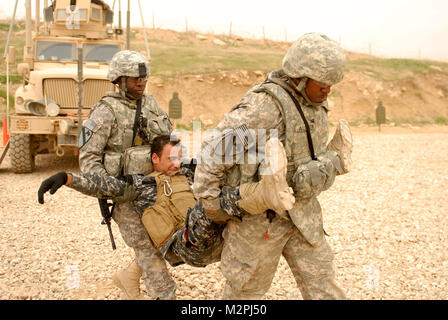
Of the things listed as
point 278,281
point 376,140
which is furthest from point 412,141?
point 278,281

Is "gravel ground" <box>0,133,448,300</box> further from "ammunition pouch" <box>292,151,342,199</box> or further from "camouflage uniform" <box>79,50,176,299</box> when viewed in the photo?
"ammunition pouch" <box>292,151,342,199</box>

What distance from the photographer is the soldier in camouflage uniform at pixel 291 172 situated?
2570 mm

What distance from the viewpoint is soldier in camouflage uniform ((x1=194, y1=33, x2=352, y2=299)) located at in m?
2.57

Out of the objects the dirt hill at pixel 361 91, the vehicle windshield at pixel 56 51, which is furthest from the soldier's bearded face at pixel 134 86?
the dirt hill at pixel 361 91

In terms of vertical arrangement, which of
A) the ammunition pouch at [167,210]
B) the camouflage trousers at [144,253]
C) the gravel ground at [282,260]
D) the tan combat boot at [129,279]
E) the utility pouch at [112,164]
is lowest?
the gravel ground at [282,260]

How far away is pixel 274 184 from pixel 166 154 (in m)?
1.25

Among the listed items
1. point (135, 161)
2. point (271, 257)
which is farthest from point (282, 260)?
point (271, 257)

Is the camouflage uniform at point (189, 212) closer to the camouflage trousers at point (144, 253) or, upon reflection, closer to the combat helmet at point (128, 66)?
the camouflage trousers at point (144, 253)

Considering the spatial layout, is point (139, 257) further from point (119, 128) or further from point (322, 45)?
point (322, 45)

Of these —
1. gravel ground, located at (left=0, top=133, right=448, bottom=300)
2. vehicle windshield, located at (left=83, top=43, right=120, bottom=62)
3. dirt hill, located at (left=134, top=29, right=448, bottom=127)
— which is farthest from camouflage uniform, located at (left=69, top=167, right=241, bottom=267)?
dirt hill, located at (left=134, top=29, right=448, bottom=127)

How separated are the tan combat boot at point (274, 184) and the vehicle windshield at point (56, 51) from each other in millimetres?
7980

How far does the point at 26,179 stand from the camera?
9.03 meters

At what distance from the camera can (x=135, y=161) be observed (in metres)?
3.45

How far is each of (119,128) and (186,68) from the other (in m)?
19.4
